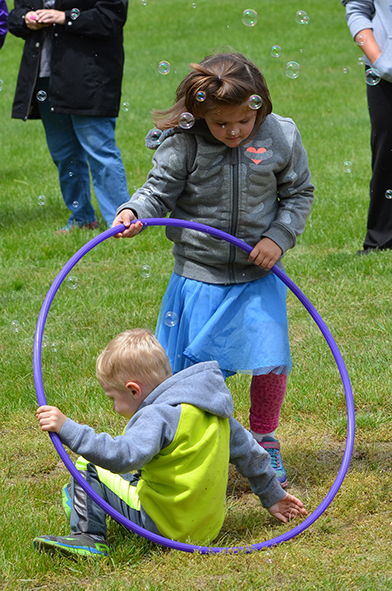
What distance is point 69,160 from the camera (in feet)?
20.9

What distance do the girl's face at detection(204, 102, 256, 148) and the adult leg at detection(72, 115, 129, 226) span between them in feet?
11.1

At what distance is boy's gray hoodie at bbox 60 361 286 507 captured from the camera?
2283mm

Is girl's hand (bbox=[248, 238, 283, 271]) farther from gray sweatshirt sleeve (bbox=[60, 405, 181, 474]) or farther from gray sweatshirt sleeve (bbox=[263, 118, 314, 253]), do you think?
gray sweatshirt sleeve (bbox=[60, 405, 181, 474])

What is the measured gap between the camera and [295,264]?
535 cm

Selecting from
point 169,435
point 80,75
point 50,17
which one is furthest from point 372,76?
point 169,435

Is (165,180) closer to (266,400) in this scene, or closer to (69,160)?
(266,400)

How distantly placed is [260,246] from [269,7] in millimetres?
18761

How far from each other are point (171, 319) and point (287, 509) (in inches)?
32.9

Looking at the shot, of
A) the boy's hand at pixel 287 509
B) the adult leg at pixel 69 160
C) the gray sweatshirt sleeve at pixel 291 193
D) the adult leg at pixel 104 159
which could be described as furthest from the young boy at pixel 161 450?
the adult leg at pixel 69 160

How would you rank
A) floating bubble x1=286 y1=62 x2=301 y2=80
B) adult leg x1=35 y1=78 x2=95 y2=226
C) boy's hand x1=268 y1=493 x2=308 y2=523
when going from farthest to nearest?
1. adult leg x1=35 y1=78 x2=95 y2=226
2. floating bubble x1=286 y1=62 x2=301 y2=80
3. boy's hand x1=268 y1=493 x2=308 y2=523

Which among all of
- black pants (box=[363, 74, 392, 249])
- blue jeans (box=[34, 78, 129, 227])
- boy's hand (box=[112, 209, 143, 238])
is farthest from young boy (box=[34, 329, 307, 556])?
blue jeans (box=[34, 78, 129, 227])

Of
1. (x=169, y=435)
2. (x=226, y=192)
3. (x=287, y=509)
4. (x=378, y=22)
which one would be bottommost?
(x=287, y=509)

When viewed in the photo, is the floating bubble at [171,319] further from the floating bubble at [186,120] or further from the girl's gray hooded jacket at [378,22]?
the girl's gray hooded jacket at [378,22]

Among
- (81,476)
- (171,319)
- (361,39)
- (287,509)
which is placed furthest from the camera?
(361,39)
